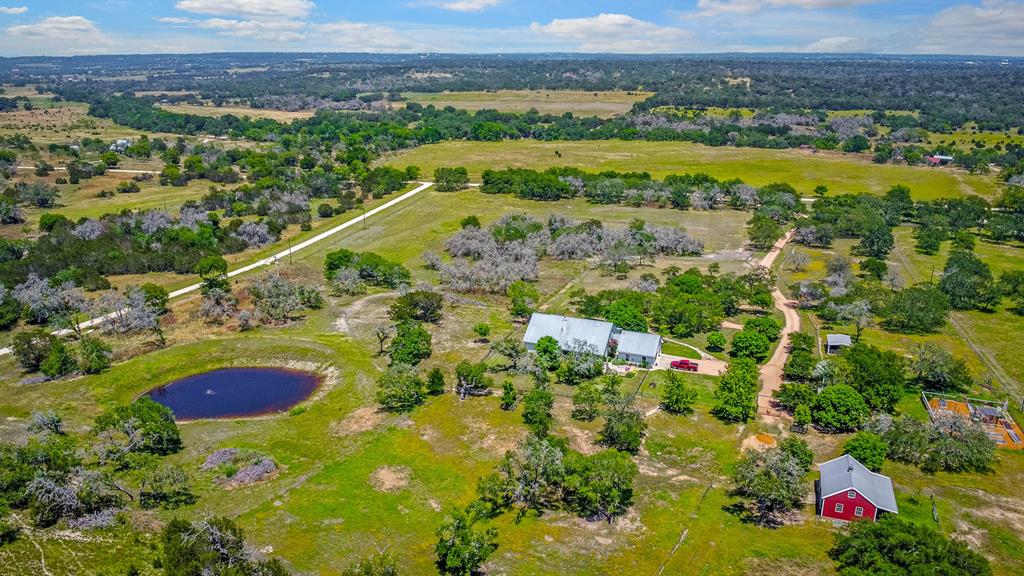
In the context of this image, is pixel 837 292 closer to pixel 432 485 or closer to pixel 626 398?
pixel 626 398

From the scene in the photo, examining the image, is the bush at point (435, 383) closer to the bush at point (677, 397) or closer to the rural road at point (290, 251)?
the bush at point (677, 397)

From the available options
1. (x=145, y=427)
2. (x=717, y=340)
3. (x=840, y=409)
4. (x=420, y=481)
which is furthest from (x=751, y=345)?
(x=145, y=427)

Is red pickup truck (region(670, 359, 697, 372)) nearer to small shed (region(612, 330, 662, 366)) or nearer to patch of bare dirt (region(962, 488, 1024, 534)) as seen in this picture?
small shed (region(612, 330, 662, 366))

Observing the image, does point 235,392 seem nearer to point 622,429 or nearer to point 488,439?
point 488,439

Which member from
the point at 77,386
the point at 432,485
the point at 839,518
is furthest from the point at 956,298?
the point at 77,386

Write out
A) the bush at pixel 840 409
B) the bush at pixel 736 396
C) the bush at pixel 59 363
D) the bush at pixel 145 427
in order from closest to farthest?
the bush at pixel 145 427, the bush at pixel 840 409, the bush at pixel 736 396, the bush at pixel 59 363

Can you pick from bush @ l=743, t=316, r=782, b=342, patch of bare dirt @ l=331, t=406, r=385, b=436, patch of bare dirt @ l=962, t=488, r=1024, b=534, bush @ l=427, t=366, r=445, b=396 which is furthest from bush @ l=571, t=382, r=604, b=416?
patch of bare dirt @ l=962, t=488, r=1024, b=534

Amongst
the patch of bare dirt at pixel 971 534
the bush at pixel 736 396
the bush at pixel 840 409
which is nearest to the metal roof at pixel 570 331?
the bush at pixel 736 396
